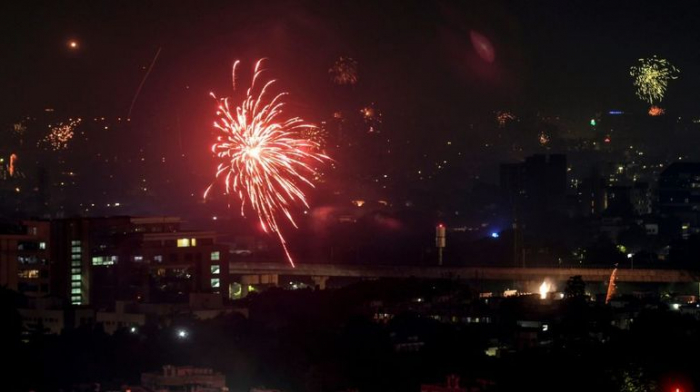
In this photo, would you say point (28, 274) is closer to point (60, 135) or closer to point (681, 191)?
point (60, 135)

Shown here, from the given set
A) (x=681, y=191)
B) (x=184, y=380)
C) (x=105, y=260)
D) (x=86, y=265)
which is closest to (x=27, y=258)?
(x=86, y=265)

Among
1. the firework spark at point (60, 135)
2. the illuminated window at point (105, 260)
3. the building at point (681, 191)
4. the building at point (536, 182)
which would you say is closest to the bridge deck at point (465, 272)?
the illuminated window at point (105, 260)

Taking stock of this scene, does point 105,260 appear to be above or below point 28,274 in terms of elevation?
above

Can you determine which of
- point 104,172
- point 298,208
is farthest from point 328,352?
point 104,172

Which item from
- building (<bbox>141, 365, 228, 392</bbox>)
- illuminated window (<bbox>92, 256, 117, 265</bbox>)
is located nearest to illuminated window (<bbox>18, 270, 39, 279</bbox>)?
illuminated window (<bbox>92, 256, 117, 265</bbox>)

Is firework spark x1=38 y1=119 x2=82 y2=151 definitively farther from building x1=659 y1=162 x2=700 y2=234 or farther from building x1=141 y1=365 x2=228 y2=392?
building x1=141 y1=365 x2=228 y2=392

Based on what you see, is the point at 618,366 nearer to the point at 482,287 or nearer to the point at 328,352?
the point at 328,352
